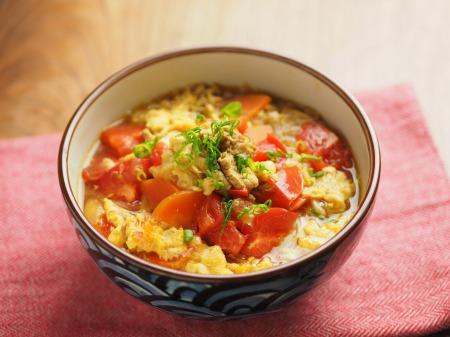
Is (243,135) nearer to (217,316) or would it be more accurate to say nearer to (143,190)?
(143,190)

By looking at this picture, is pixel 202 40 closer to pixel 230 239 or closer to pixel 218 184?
pixel 218 184

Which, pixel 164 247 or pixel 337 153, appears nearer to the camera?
pixel 164 247

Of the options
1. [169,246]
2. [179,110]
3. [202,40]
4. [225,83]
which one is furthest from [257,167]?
[202,40]

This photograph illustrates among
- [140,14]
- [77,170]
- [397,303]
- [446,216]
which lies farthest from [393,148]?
[140,14]

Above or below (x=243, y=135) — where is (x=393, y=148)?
below

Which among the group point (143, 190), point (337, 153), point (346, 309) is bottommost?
point (346, 309)

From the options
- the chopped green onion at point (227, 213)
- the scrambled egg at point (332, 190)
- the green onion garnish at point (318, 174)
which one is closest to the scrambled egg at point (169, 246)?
the chopped green onion at point (227, 213)
